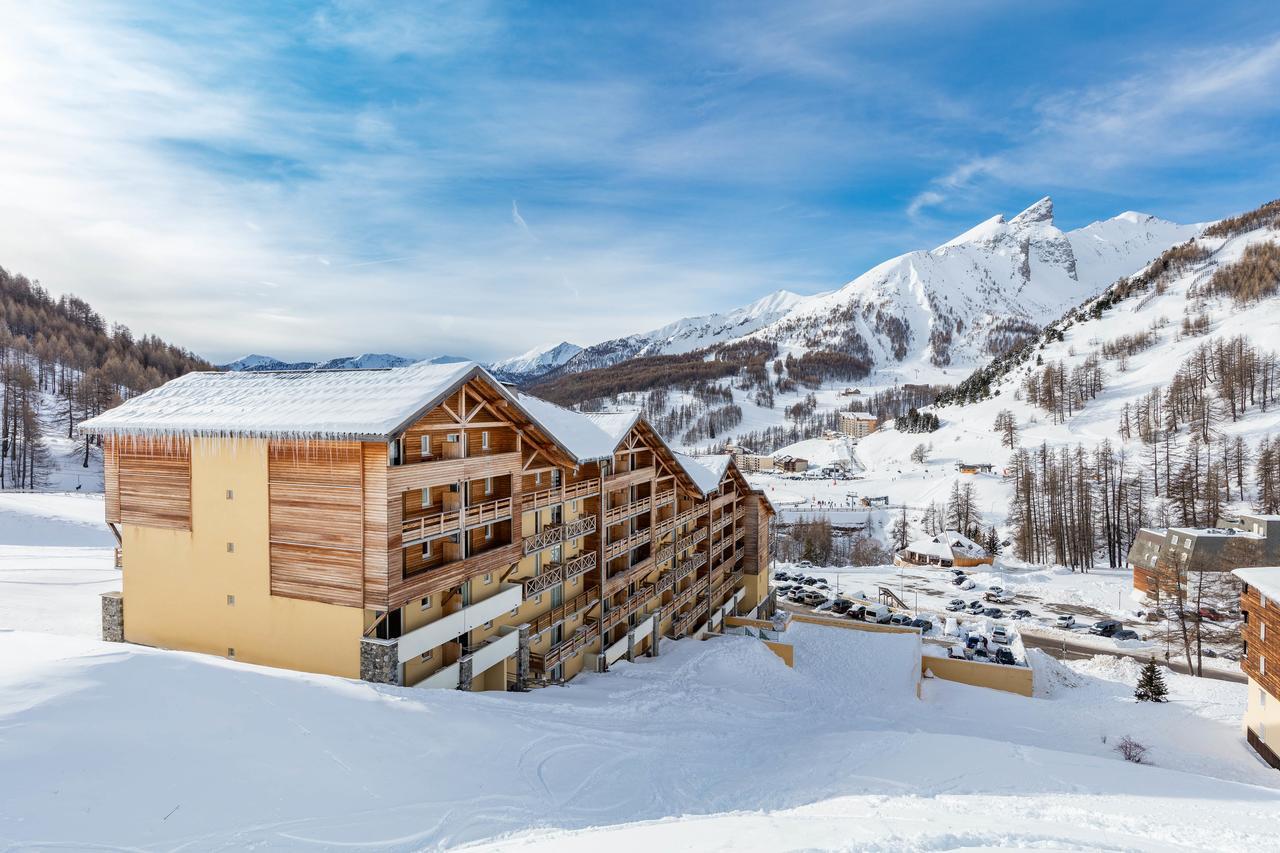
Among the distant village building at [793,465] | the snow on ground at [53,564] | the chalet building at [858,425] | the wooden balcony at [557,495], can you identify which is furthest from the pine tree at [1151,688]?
the chalet building at [858,425]

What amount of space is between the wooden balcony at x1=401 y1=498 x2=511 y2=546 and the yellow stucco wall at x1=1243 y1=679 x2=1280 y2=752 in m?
26.9

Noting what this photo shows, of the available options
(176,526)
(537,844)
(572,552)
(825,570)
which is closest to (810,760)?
(537,844)

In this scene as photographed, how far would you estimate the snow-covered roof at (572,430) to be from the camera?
22141 mm

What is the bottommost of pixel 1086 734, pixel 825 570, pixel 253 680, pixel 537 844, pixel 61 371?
pixel 825 570

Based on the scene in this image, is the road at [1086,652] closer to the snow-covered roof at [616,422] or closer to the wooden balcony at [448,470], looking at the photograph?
the snow-covered roof at [616,422]

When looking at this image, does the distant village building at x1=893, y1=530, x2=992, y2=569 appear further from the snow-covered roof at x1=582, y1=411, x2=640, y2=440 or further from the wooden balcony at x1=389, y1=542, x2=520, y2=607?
the wooden balcony at x1=389, y1=542, x2=520, y2=607

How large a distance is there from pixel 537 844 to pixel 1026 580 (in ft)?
223

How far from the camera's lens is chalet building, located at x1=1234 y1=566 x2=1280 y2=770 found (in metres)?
20.0

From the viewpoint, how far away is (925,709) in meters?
28.0

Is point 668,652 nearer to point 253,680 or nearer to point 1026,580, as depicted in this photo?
point 253,680

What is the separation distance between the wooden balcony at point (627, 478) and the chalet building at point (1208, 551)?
4131 centimetres

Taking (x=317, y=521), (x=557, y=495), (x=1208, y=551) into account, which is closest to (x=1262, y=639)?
(x=557, y=495)

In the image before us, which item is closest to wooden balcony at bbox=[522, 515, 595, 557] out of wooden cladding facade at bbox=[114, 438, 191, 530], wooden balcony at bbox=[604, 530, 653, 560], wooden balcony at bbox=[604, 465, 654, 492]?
wooden balcony at bbox=[604, 530, 653, 560]

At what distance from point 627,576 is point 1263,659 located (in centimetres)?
2373
